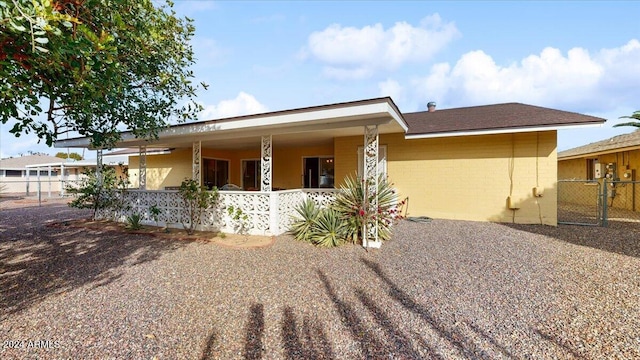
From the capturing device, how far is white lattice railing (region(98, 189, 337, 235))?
7091mm

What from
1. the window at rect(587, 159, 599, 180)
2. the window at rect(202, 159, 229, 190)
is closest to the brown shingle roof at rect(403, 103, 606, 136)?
the window at rect(587, 159, 599, 180)

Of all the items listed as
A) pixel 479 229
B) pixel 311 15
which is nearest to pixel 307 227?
pixel 479 229

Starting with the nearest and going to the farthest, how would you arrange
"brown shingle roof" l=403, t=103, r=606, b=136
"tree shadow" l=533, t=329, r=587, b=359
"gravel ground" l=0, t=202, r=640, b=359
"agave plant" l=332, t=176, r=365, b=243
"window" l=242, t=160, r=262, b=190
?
"tree shadow" l=533, t=329, r=587, b=359 < "gravel ground" l=0, t=202, r=640, b=359 < "agave plant" l=332, t=176, r=365, b=243 < "brown shingle roof" l=403, t=103, r=606, b=136 < "window" l=242, t=160, r=262, b=190

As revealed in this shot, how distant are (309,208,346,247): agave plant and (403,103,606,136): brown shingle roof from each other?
14.1 feet

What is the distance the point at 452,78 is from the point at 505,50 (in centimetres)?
998

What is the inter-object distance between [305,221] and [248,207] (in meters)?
1.65

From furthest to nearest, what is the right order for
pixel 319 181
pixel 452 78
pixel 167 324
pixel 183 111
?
pixel 452 78 < pixel 319 181 < pixel 183 111 < pixel 167 324

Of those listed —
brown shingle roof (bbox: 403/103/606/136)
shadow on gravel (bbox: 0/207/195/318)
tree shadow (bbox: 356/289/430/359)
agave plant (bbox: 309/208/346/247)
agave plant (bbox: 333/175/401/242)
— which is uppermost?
brown shingle roof (bbox: 403/103/606/136)

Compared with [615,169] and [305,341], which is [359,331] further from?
[615,169]

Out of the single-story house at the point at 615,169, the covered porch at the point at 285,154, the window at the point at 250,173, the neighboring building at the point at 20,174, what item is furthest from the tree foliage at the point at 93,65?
the neighboring building at the point at 20,174

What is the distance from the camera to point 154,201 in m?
8.53

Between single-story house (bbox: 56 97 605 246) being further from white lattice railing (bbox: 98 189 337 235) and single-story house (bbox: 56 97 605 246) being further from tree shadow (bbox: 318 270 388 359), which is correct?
tree shadow (bbox: 318 270 388 359)

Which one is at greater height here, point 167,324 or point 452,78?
point 452,78

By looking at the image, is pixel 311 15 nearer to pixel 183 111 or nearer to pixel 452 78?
pixel 183 111
